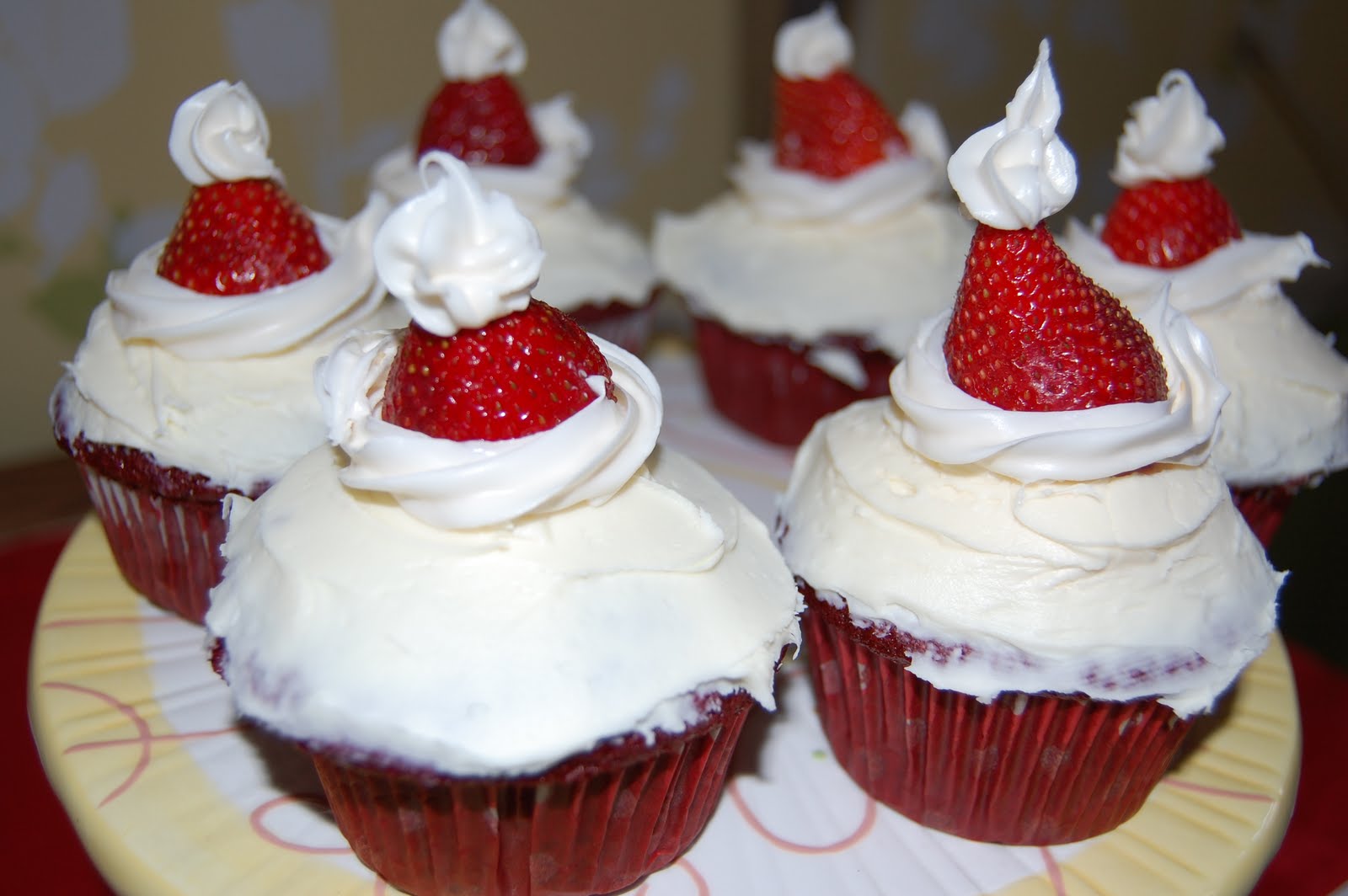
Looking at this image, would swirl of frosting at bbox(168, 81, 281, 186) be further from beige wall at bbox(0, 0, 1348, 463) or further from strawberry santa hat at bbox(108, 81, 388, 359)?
beige wall at bbox(0, 0, 1348, 463)

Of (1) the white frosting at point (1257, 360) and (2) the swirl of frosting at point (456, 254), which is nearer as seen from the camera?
(2) the swirl of frosting at point (456, 254)

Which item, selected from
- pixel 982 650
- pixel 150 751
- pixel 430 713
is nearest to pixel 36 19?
pixel 150 751

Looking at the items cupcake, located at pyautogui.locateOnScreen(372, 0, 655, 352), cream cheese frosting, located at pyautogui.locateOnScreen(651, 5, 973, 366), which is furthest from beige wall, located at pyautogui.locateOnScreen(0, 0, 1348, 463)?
cream cheese frosting, located at pyautogui.locateOnScreen(651, 5, 973, 366)

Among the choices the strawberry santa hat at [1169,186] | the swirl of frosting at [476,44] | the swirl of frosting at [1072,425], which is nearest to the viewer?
the swirl of frosting at [1072,425]

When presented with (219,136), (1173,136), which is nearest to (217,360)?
(219,136)

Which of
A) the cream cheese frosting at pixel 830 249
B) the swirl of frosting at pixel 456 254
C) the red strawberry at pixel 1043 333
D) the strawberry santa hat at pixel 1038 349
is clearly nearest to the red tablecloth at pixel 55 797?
the strawberry santa hat at pixel 1038 349

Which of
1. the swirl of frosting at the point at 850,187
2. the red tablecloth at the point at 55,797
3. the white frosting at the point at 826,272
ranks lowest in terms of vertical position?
the red tablecloth at the point at 55,797

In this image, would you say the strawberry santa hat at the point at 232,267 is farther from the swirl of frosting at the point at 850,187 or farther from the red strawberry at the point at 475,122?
the swirl of frosting at the point at 850,187
